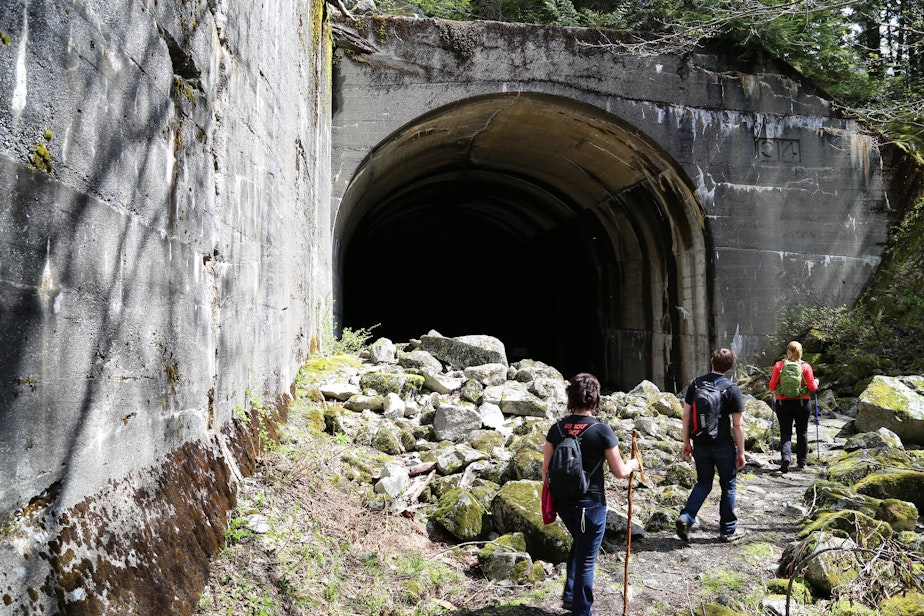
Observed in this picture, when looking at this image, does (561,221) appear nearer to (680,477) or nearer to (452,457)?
(680,477)

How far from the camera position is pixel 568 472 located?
3123 mm

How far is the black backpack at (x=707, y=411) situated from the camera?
4379mm

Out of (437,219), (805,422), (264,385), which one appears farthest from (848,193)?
(437,219)

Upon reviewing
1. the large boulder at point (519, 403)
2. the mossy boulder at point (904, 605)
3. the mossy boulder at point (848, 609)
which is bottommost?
the mossy boulder at point (848, 609)

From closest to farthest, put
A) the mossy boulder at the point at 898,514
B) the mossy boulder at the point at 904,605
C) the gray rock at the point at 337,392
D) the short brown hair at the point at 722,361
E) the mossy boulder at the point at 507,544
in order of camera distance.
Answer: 1. the mossy boulder at the point at 904,605
2. the mossy boulder at the point at 507,544
3. the mossy boulder at the point at 898,514
4. the short brown hair at the point at 722,361
5. the gray rock at the point at 337,392

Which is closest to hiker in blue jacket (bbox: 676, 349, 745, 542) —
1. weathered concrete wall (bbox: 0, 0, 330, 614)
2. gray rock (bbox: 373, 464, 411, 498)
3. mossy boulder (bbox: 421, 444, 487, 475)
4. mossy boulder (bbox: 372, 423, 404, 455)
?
mossy boulder (bbox: 421, 444, 487, 475)

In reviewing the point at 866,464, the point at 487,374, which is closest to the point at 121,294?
the point at 487,374

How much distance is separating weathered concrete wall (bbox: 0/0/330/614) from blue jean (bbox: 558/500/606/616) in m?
1.63

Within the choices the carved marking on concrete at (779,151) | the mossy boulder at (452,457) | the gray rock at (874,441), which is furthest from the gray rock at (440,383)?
the carved marking on concrete at (779,151)

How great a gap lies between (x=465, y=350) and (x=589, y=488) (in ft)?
15.6

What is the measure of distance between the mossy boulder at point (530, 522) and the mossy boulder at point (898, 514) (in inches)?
82.1

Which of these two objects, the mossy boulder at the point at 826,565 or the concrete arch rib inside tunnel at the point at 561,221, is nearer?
the mossy boulder at the point at 826,565

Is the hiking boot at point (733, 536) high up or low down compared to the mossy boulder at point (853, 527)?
down

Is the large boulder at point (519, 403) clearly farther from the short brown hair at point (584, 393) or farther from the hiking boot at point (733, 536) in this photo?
the short brown hair at point (584, 393)
